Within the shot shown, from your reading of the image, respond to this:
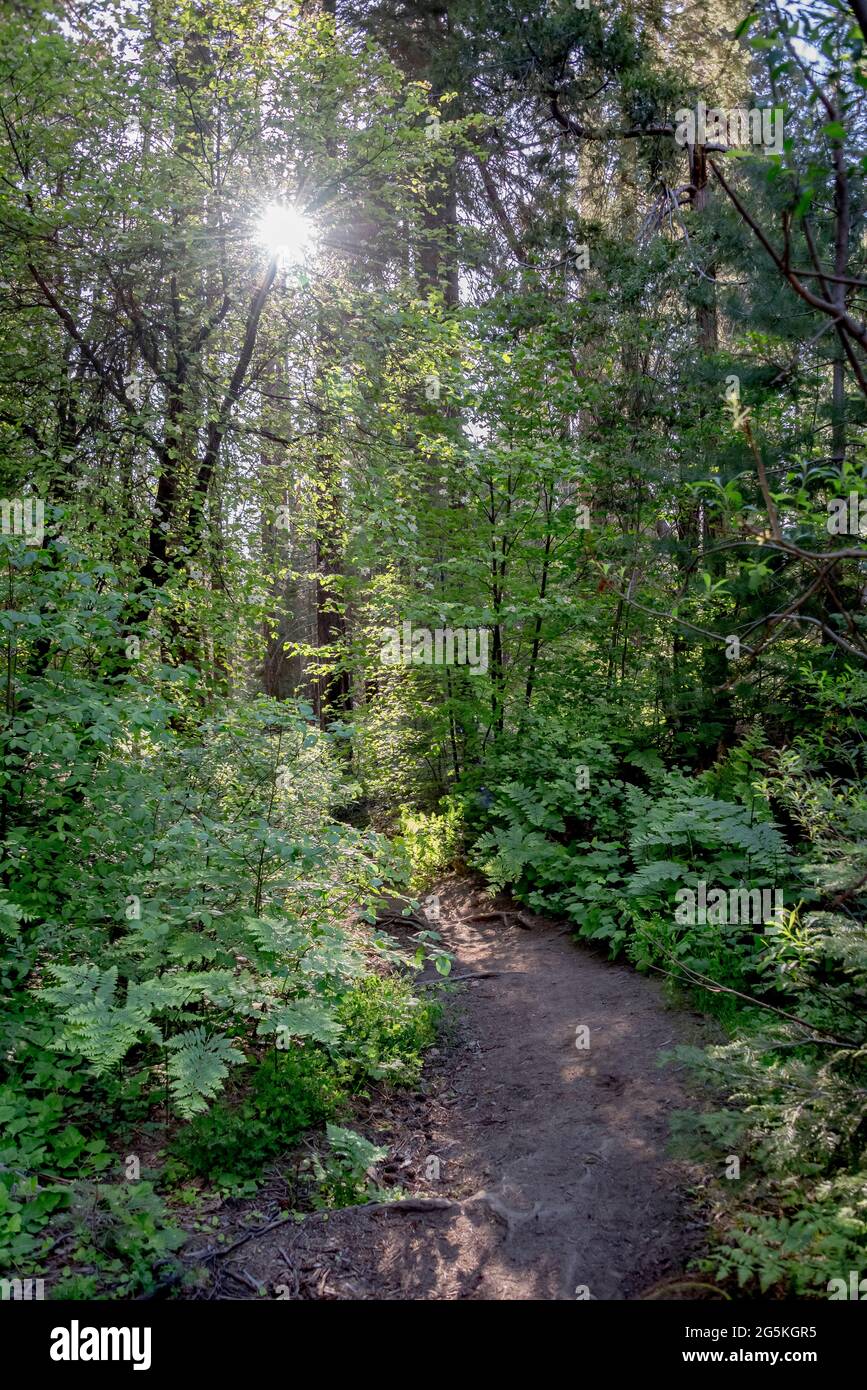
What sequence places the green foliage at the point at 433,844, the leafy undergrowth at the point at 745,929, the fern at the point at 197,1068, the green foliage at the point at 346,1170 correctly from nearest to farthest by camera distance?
the leafy undergrowth at the point at 745,929 → the fern at the point at 197,1068 → the green foliage at the point at 346,1170 → the green foliage at the point at 433,844

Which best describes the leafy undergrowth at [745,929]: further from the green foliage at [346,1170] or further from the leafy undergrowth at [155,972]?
the leafy undergrowth at [155,972]

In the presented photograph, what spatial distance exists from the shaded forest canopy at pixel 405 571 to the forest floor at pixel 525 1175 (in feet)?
0.81

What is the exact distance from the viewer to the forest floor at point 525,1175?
304 centimetres

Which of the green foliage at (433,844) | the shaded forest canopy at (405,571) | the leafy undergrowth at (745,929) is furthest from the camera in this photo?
the green foliage at (433,844)

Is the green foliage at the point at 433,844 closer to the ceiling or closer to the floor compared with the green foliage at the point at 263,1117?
closer to the ceiling

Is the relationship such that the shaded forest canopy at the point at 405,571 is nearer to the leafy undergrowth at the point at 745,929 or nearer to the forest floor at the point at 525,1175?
the leafy undergrowth at the point at 745,929

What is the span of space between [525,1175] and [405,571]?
8091mm

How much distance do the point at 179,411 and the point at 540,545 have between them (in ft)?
15.2

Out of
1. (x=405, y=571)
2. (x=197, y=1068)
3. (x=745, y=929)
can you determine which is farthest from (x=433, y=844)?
(x=197, y=1068)

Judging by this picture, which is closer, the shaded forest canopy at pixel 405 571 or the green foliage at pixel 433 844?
the shaded forest canopy at pixel 405 571

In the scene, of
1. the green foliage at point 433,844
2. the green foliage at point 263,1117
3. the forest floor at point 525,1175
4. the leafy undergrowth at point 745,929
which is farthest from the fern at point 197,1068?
the green foliage at point 433,844

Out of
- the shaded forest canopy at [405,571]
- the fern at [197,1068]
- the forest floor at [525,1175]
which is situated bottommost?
the forest floor at [525,1175]

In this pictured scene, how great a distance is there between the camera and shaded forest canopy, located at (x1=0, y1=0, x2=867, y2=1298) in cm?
327
